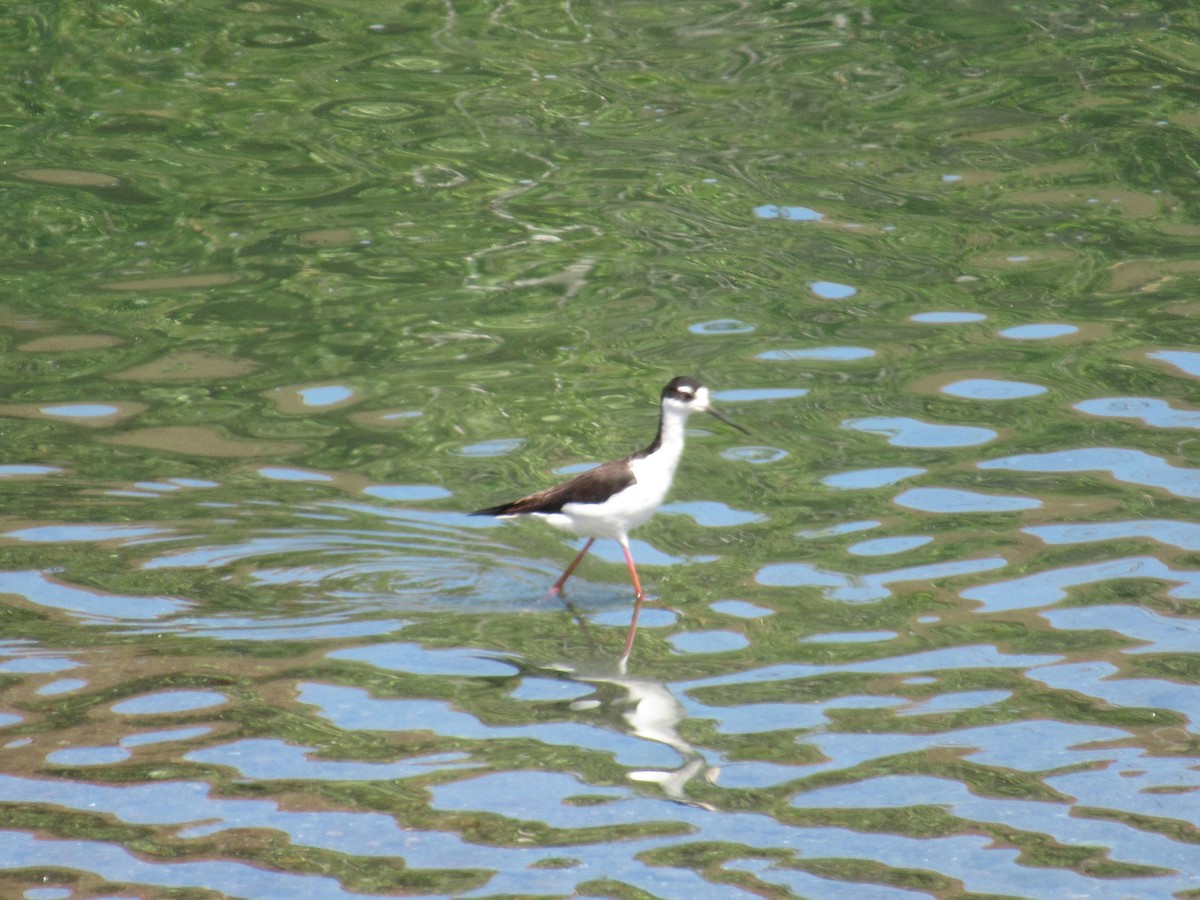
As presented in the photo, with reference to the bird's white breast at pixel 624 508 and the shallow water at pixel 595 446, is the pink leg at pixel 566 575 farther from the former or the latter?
the bird's white breast at pixel 624 508

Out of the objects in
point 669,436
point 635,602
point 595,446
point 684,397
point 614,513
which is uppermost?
point 684,397

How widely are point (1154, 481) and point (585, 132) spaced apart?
26.5 ft

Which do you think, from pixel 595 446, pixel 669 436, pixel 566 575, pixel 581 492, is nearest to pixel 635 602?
pixel 566 575

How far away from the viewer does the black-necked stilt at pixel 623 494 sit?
924 cm

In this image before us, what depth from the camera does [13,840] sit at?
6.98 metres

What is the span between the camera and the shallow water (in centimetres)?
725

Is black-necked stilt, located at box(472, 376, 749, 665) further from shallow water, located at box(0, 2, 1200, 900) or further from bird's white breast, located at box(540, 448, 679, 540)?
shallow water, located at box(0, 2, 1200, 900)

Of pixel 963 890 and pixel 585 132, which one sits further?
pixel 585 132

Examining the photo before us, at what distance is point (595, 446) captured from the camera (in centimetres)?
1140

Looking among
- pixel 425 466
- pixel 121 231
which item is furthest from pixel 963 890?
pixel 121 231

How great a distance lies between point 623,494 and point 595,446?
2.20m

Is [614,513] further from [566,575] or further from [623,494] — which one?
[566,575]

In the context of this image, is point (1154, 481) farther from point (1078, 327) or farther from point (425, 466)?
point (425, 466)

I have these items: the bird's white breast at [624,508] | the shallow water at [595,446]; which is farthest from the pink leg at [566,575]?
the bird's white breast at [624,508]
